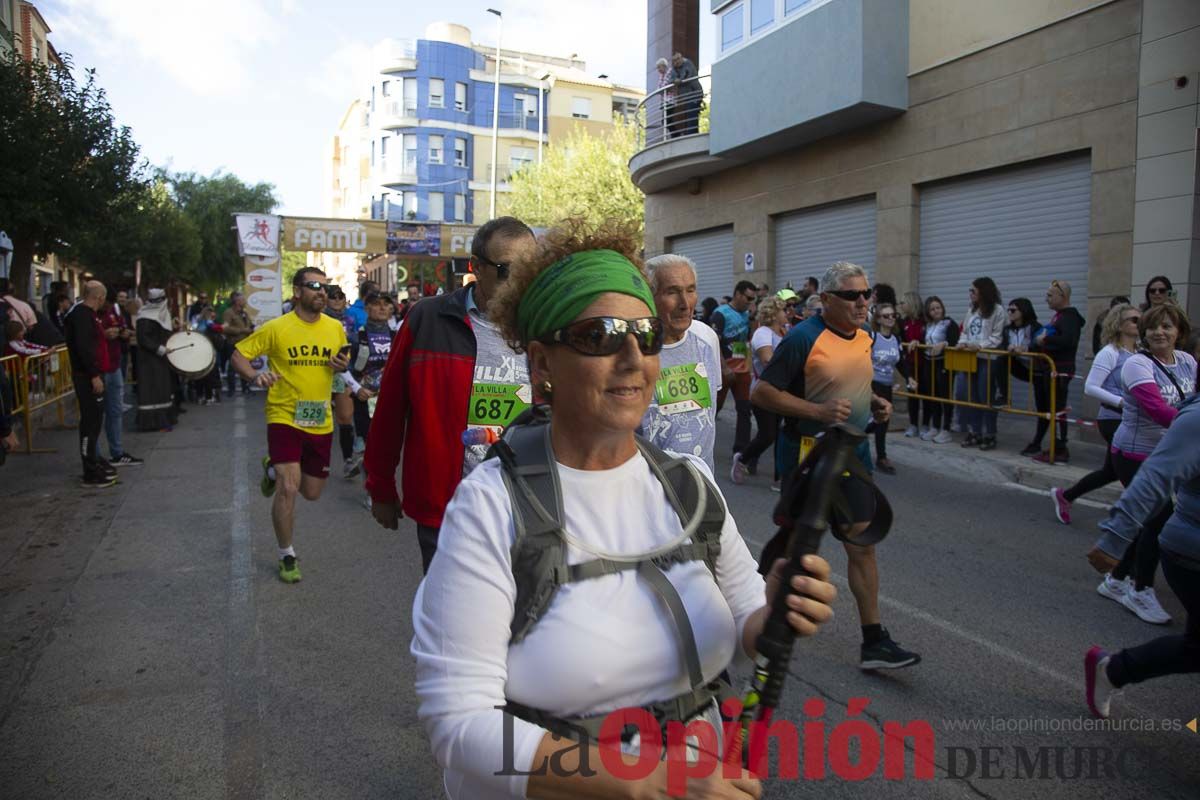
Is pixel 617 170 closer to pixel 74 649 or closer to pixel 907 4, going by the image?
pixel 907 4

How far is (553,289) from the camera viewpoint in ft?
5.56

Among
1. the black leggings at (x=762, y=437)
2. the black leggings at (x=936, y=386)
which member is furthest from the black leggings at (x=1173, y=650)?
the black leggings at (x=936, y=386)

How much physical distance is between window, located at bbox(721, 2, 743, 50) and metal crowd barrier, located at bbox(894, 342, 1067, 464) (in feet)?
30.0

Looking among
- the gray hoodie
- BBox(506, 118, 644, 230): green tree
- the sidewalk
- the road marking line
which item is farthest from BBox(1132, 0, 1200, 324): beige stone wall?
BBox(506, 118, 644, 230): green tree

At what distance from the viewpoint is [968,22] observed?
528 inches

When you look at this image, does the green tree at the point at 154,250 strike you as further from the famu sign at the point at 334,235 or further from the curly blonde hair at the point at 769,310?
the curly blonde hair at the point at 769,310

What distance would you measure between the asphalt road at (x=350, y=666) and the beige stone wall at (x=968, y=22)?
8.27 meters

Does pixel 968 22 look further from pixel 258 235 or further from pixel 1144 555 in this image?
pixel 258 235

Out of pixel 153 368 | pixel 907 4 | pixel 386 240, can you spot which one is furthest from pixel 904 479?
pixel 386 240

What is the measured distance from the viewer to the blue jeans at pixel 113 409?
9.80 m

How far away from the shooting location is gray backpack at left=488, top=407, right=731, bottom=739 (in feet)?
4.99

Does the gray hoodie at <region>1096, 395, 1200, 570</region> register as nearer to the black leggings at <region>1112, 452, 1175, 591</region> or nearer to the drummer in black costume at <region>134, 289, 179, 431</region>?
the black leggings at <region>1112, 452, 1175, 591</region>

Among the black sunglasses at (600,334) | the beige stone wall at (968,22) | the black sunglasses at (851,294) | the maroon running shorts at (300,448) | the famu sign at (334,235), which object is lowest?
the maroon running shorts at (300,448)

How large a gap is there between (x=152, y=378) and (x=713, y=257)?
12.5 metres
